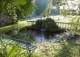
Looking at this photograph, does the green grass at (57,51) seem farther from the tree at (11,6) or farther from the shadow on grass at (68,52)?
the tree at (11,6)

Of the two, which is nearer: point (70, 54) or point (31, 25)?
point (70, 54)

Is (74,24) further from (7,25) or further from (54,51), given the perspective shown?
(7,25)

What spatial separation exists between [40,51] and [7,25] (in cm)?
1092

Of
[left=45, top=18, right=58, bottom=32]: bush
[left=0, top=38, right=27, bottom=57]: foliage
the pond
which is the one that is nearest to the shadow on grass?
[left=0, top=38, right=27, bottom=57]: foliage

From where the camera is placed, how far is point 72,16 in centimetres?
696

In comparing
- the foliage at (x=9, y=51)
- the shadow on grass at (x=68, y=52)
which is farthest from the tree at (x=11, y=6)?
the shadow on grass at (x=68, y=52)

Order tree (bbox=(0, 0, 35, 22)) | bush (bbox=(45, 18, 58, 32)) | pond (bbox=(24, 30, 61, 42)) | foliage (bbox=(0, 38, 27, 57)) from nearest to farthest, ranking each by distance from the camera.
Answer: foliage (bbox=(0, 38, 27, 57)), tree (bbox=(0, 0, 35, 22)), pond (bbox=(24, 30, 61, 42)), bush (bbox=(45, 18, 58, 32))

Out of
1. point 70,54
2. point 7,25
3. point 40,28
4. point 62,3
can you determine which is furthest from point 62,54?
point 7,25

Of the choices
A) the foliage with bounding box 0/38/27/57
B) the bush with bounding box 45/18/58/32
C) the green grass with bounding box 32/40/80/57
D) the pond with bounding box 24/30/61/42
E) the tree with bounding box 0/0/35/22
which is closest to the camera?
the foliage with bounding box 0/38/27/57

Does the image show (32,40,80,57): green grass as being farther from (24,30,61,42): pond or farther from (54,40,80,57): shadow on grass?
(24,30,61,42): pond

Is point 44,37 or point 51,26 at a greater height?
point 51,26

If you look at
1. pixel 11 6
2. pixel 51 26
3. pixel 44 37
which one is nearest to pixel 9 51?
pixel 11 6

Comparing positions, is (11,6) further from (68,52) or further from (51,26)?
(51,26)

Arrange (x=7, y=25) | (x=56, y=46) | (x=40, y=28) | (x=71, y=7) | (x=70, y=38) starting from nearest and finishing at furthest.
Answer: (x=71, y=7) → (x=56, y=46) → (x=70, y=38) → (x=40, y=28) → (x=7, y=25)
